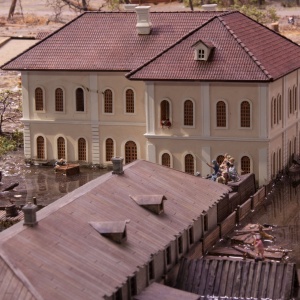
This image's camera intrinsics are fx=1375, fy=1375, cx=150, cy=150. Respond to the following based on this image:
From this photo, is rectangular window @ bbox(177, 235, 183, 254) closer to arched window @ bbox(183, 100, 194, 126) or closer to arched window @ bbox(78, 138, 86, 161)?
arched window @ bbox(183, 100, 194, 126)

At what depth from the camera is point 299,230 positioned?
2280 inches

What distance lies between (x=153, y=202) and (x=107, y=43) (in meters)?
22.9

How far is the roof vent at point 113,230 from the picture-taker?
4606 centimetres

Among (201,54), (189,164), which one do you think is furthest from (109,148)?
(201,54)

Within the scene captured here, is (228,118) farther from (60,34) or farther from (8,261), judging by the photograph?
(8,261)

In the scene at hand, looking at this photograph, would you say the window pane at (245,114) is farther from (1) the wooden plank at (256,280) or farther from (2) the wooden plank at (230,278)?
(1) the wooden plank at (256,280)

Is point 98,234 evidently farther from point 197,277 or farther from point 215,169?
point 215,169

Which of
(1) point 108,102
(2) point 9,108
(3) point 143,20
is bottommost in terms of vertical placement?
(2) point 9,108

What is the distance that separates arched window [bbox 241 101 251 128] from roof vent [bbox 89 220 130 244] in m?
21.0

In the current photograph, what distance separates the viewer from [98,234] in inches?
1821

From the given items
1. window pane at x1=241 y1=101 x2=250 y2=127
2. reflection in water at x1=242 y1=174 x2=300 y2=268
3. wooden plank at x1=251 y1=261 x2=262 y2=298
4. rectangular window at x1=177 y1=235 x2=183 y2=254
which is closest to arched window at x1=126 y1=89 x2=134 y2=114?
window pane at x1=241 y1=101 x2=250 y2=127

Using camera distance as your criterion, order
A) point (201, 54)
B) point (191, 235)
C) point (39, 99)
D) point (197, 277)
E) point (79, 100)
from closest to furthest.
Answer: point (197, 277) → point (191, 235) → point (201, 54) → point (79, 100) → point (39, 99)

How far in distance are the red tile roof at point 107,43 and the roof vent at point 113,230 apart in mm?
24103

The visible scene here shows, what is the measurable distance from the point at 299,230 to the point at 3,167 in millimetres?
20632
